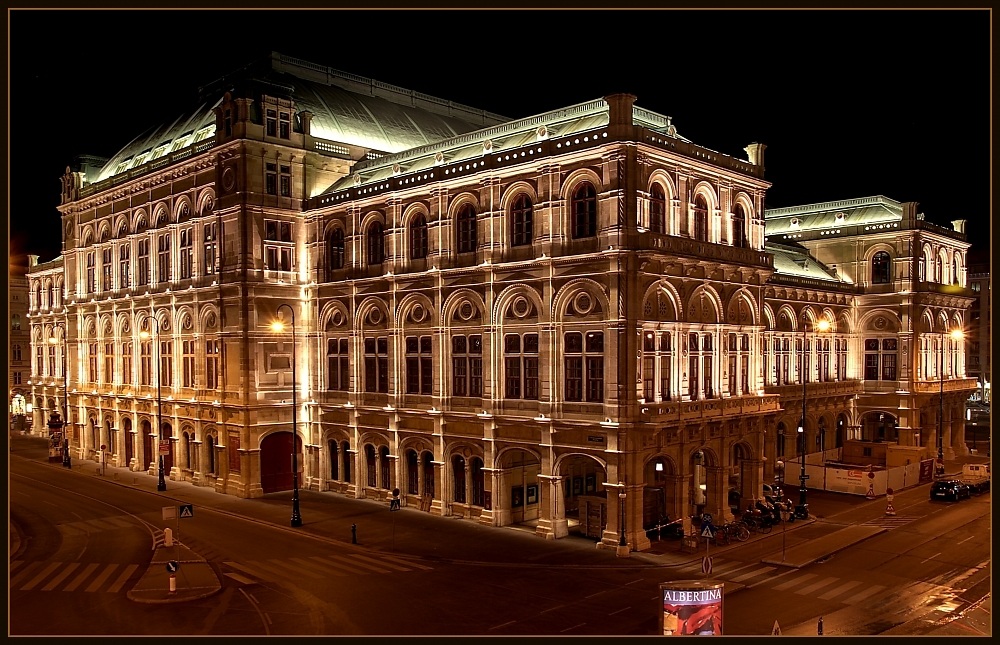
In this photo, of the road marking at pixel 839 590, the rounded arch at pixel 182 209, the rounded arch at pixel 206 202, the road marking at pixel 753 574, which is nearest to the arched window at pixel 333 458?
the rounded arch at pixel 206 202

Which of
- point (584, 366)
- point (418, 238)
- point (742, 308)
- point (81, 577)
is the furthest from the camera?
point (418, 238)

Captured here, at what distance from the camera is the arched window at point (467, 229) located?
158 ft

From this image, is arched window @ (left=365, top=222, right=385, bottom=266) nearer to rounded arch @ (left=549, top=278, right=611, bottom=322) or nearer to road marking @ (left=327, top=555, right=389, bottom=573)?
A: rounded arch @ (left=549, top=278, right=611, bottom=322)

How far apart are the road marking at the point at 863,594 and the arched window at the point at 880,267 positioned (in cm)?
4494

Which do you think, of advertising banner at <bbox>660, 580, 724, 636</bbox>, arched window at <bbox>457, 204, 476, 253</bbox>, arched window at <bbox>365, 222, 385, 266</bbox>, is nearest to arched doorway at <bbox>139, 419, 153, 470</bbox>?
arched window at <bbox>365, 222, 385, 266</bbox>

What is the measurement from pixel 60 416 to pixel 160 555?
53.6 meters

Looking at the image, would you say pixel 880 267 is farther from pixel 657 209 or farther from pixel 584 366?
pixel 584 366

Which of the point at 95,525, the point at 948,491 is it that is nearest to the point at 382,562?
the point at 95,525

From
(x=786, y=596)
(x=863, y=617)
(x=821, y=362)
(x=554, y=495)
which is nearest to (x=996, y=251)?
(x=863, y=617)

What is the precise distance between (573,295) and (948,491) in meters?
29.5

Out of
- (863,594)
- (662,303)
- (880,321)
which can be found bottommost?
(863,594)

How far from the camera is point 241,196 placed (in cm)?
5506

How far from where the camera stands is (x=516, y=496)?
46656 millimetres

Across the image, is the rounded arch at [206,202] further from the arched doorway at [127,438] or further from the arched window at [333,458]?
the arched doorway at [127,438]
